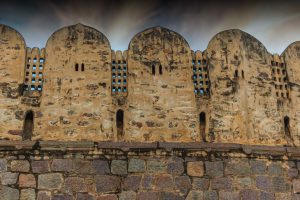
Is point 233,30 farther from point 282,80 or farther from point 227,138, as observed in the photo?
point 227,138

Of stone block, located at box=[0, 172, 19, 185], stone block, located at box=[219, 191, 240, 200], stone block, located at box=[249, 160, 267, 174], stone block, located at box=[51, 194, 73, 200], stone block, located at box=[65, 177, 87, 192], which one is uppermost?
stone block, located at box=[249, 160, 267, 174]

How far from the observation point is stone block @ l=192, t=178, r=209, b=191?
6758 mm

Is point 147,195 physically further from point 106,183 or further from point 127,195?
point 106,183

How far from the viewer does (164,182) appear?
6727 millimetres

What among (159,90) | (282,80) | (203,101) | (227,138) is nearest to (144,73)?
(159,90)

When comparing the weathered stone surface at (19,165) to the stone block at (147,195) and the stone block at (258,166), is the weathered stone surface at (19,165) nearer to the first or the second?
the stone block at (147,195)

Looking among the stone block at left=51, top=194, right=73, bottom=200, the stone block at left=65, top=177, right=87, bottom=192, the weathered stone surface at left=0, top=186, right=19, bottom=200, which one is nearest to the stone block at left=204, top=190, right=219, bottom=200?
the stone block at left=65, top=177, right=87, bottom=192

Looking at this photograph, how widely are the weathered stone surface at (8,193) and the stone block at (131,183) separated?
120 cm

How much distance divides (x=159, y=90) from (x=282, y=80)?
2.43 m

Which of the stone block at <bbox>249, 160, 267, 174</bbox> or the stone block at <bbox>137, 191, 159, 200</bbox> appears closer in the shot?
the stone block at <bbox>137, 191, 159, 200</bbox>

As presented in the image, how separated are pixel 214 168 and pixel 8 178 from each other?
238 cm

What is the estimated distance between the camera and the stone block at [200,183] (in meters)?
6.76

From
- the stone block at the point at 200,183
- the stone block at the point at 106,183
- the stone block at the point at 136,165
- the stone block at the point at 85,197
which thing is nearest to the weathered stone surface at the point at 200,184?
the stone block at the point at 200,183

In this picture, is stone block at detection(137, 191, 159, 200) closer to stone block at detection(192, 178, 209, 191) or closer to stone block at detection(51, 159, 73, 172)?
stone block at detection(192, 178, 209, 191)
